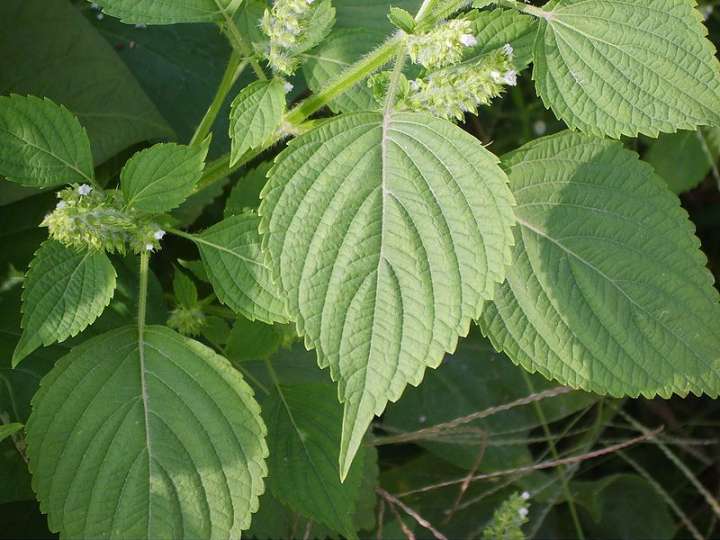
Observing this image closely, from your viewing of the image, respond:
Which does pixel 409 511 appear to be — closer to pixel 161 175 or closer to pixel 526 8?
pixel 161 175

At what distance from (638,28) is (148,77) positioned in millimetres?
1412

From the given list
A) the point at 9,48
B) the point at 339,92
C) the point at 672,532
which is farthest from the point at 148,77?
the point at 672,532

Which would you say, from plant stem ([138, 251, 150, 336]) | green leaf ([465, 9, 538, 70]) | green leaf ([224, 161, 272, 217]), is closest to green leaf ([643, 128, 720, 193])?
green leaf ([465, 9, 538, 70])

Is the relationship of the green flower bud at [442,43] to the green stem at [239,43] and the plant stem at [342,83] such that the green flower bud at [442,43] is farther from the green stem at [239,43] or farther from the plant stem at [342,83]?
the green stem at [239,43]

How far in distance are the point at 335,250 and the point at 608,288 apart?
62cm

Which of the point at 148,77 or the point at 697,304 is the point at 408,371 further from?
the point at 148,77

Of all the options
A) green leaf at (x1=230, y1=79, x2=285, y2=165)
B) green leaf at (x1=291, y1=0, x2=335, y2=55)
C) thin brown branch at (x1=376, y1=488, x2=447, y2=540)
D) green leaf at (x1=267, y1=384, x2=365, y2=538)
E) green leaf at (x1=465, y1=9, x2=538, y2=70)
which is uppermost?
green leaf at (x1=291, y1=0, x2=335, y2=55)

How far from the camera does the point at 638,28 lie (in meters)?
1.59

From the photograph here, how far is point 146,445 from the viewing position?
5.46 ft

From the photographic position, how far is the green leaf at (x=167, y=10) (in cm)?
163

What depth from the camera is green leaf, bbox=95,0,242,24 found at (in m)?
1.63

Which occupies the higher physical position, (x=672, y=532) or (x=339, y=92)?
(x=339, y=92)

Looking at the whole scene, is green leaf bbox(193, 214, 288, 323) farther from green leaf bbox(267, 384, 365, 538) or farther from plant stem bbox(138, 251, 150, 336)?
green leaf bbox(267, 384, 365, 538)

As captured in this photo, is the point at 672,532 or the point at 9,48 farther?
the point at 672,532
